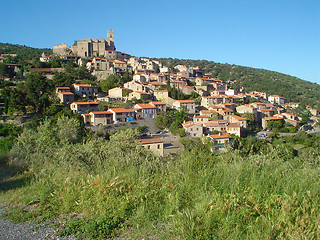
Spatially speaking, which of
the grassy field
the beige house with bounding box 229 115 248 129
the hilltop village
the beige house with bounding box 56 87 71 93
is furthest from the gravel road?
the beige house with bounding box 229 115 248 129

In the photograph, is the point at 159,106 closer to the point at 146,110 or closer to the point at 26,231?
the point at 146,110

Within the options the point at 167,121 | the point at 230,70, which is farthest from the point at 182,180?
the point at 230,70

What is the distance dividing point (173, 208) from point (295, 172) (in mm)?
1827

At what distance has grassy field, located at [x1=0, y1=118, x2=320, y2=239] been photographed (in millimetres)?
3021

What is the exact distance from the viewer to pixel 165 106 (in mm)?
40062

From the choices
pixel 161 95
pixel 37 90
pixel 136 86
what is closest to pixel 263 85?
pixel 161 95

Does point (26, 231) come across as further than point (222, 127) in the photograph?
No

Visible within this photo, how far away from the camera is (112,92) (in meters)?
43.6

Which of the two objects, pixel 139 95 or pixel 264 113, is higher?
pixel 139 95

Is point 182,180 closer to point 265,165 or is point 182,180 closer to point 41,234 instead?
point 265,165

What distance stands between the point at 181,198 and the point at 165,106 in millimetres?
36420

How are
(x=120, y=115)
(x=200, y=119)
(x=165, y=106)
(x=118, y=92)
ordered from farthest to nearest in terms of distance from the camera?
(x=118, y=92)
(x=165, y=106)
(x=200, y=119)
(x=120, y=115)

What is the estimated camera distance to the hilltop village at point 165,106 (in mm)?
33519

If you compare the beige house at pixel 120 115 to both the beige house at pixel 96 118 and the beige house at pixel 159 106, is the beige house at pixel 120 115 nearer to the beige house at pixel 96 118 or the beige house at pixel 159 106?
the beige house at pixel 96 118
